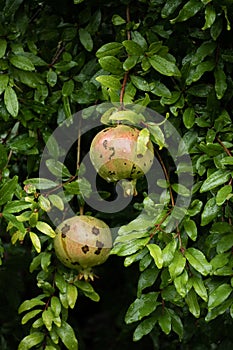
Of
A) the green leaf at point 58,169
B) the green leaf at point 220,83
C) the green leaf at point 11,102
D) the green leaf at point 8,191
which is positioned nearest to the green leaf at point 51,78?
the green leaf at point 11,102

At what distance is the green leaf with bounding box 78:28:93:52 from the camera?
1718 mm

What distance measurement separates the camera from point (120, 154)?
1354 millimetres

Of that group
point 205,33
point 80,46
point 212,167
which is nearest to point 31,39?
point 80,46

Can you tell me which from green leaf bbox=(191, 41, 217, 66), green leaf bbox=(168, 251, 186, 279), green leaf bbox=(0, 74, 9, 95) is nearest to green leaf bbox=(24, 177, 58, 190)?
green leaf bbox=(0, 74, 9, 95)

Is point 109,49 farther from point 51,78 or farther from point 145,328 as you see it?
point 145,328

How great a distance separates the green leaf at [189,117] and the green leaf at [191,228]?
0.26 metres

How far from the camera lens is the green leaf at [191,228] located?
1.46 metres

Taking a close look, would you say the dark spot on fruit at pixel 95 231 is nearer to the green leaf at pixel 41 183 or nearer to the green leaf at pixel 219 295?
the green leaf at pixel 41 183

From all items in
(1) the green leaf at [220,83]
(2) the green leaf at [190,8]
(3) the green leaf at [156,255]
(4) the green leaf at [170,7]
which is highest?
(2) the green leaf at [190,8]

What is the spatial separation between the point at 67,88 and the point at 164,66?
0.31 m

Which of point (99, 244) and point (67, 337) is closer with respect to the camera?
point (99, 244)

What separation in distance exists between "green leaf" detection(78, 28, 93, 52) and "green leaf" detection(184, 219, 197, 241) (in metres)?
0.57

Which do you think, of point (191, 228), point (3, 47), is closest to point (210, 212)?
point (191, 228)

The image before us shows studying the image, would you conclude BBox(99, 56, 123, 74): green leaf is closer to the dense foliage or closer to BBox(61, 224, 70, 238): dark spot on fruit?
the dense foliage
